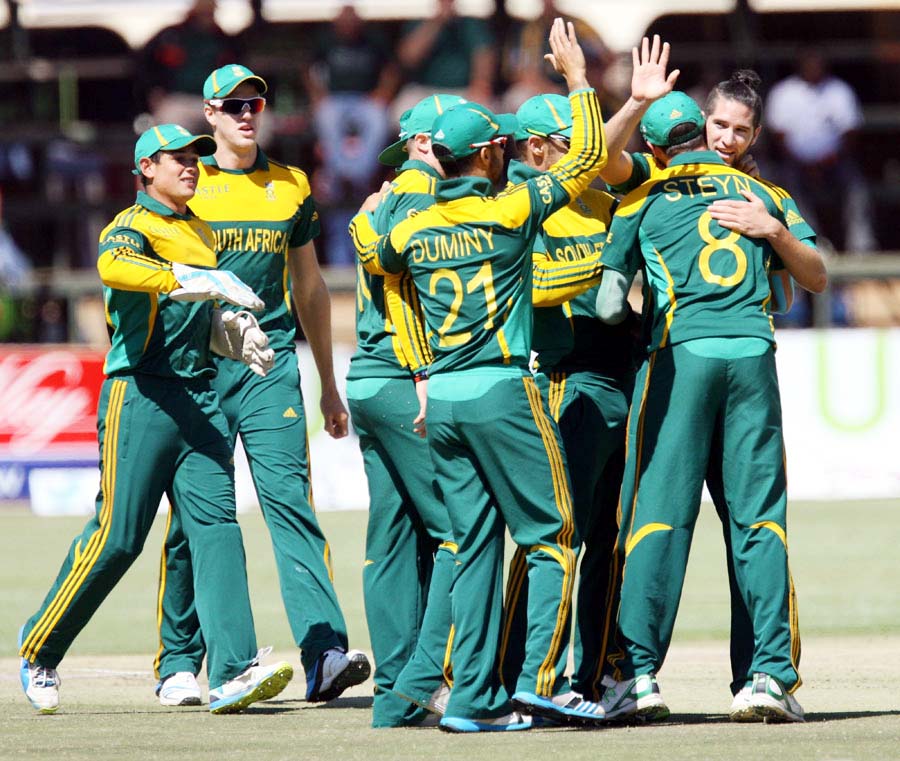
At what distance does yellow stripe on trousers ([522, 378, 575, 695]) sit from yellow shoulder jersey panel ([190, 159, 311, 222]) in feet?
6.87

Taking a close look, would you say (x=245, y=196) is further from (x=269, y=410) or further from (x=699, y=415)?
(x=699, y=415)

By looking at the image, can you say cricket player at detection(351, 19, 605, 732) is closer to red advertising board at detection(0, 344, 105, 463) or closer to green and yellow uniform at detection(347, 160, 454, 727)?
green and yellow uniform at detection(347, 160, 454, 727)

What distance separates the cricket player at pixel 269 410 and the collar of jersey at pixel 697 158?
2.02 metres

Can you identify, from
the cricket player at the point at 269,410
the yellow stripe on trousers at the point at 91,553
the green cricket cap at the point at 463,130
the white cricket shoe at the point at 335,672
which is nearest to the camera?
the green cricket cap at the point at 463,130

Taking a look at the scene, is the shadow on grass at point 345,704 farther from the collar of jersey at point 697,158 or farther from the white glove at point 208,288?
the collar of jersey at point 697,158

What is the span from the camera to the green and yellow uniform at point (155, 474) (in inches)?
279

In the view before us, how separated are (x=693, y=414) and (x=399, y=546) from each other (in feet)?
4.35

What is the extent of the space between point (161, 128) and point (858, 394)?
10.6 meters

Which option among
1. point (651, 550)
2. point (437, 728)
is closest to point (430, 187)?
point (651, 550)

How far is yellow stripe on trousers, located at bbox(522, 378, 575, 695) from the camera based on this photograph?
6227 millimetres

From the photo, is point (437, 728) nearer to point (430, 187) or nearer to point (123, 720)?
point (123, 720)

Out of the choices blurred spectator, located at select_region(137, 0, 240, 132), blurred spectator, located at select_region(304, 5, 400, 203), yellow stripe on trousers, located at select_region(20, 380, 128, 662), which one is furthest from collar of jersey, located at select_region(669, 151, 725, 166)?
blurred spectator, located at select_region(304, 5, 400, 203)

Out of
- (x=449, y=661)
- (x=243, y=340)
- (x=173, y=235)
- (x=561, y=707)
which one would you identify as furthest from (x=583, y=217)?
(x=561, y=707)

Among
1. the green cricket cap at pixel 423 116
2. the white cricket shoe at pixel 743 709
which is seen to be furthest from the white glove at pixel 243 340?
the white cricket shoe at pixel 743 709
